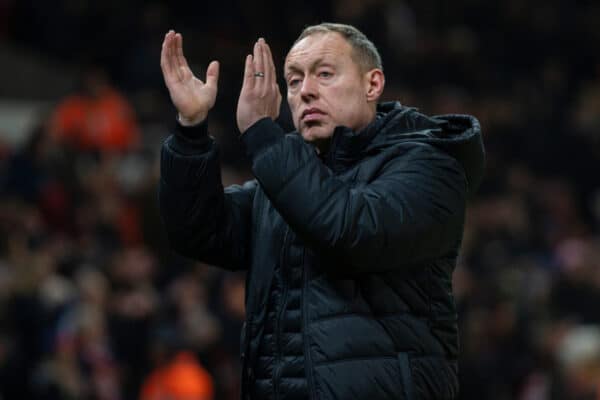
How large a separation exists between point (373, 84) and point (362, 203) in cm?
49

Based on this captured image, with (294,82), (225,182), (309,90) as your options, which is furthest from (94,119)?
(309,90)

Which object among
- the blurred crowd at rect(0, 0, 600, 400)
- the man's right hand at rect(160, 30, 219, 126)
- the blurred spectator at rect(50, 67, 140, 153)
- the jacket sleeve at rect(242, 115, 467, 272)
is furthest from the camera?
the blurred spectator at rect(50, 67, 140, 153)

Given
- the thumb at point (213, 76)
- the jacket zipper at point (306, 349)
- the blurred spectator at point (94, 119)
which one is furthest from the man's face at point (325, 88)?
the blurred spectator at point (94, 119)

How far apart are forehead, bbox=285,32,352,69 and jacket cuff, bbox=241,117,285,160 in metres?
0.27

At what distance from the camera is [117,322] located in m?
7.82

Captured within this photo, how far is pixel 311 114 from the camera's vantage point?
134 inches

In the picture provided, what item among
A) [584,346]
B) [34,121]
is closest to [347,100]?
[584,346]

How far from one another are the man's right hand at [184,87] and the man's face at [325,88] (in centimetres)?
24

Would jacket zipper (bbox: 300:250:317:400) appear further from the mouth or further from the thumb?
the thumb

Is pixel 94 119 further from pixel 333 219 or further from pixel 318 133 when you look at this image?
pixel 333 219

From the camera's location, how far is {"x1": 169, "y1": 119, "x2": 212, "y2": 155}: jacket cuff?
132 inches

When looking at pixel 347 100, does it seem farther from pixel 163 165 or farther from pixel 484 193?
pixel 484 193

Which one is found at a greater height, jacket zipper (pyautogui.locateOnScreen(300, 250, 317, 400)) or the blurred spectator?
jacket zipper (pyautogui.locateOnScreen(300, 250, 317, 400))

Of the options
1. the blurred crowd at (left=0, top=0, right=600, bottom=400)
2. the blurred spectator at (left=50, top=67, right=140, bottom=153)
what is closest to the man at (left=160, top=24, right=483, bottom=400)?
the blurred crowd at (left=0, top=0, right=600, bottom=400)
